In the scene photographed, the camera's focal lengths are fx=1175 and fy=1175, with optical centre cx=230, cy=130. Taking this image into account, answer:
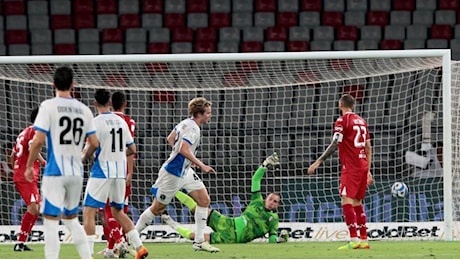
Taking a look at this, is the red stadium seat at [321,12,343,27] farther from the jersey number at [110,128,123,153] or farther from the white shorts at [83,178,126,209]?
the white shorts at [83,178,126,209]

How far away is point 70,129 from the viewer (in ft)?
24.8

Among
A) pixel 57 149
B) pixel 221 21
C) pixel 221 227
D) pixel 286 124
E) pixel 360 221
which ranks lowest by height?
pixel 221 227

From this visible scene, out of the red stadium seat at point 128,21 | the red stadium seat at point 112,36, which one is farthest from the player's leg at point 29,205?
the red stadium seat at point 128,21

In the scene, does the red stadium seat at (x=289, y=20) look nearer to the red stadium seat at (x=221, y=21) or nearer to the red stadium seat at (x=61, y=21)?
the red stadium seat at (x=221, y=21)

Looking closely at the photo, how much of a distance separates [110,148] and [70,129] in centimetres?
132

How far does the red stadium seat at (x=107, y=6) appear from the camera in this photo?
17875 millimetres

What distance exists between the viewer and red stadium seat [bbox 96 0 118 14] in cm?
1788

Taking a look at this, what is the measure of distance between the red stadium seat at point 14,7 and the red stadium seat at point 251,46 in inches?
133

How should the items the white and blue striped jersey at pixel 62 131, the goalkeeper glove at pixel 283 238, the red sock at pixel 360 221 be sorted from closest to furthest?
the white and blue striped jersey at pixel 62 131
the red sock at pixel 360 221
the goalkeeper glove at pixel 283 238

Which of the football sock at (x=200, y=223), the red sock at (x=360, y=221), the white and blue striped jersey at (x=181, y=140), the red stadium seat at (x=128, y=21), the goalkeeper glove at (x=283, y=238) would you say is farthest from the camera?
the red stadium seat at (x=128, y=21)

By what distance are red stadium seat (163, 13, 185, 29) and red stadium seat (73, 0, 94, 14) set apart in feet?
3.79

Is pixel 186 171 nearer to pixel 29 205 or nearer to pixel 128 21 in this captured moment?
pixel 29 205

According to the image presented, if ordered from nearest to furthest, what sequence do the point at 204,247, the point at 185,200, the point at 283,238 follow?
the point at 204,247, the point at 185,200, the point at 283,238

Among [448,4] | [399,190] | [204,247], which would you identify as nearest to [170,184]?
[204,247]
